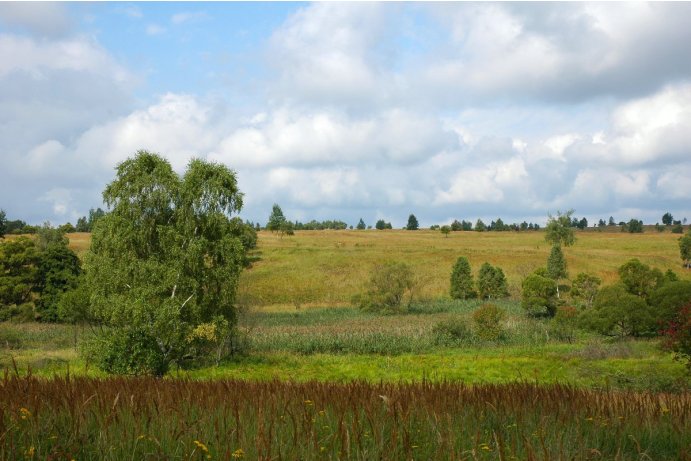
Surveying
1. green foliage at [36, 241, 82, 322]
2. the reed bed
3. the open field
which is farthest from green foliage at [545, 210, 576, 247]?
the reed bed

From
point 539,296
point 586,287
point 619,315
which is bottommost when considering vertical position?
point 539,296

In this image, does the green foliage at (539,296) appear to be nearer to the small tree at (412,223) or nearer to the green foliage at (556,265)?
the green foliage at (556,265)

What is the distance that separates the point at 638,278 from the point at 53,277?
47.5 meters

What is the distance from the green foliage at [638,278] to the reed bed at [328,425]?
38788 mm

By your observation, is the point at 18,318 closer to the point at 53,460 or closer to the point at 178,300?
the point at 178,300

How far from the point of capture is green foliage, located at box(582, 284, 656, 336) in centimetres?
3553

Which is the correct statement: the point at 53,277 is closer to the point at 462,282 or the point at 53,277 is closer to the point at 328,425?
the point at 462,282

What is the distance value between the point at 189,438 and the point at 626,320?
1430 inches

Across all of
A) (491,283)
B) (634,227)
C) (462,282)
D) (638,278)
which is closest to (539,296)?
(638,278)

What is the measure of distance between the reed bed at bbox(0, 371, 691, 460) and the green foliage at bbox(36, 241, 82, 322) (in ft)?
174

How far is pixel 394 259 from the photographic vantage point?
9731cm

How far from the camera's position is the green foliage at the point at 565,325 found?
3966cm

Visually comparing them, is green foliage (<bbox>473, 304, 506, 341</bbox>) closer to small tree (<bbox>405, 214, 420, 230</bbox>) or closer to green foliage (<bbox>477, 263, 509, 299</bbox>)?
green foliage (<bbox>477, 263, 509, 299</bbox>)

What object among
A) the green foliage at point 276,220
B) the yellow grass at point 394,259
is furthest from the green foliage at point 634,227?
the green foliage at point 276,220
